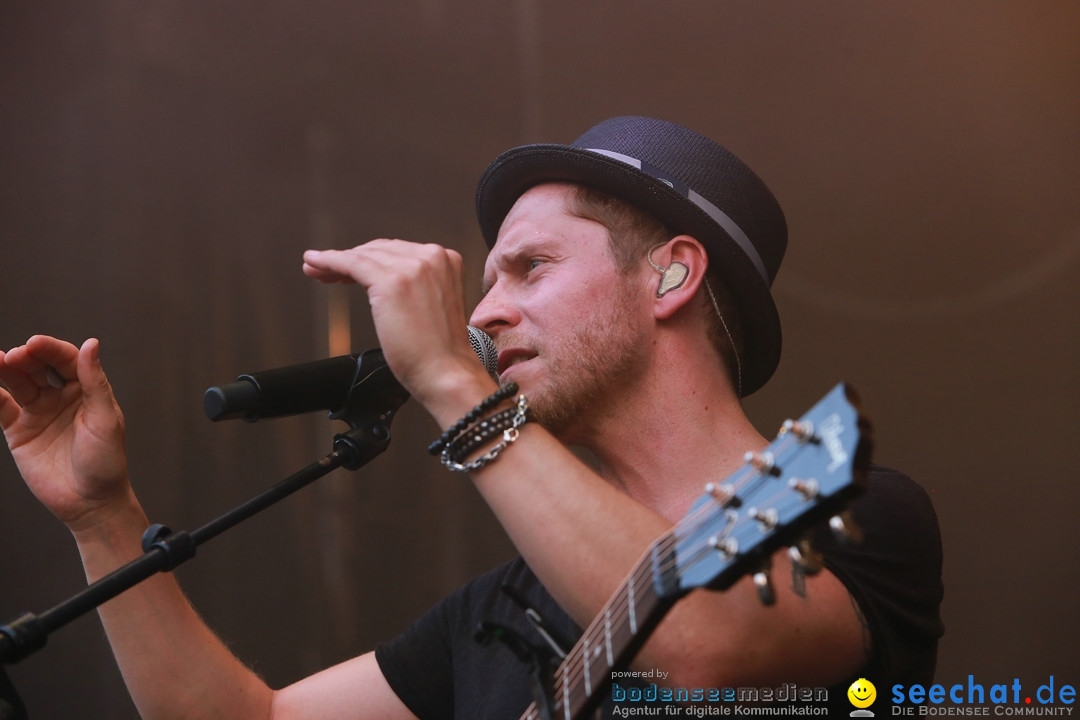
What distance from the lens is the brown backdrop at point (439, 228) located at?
193 cm

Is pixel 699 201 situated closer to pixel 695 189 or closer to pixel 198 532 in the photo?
pixel 695 189

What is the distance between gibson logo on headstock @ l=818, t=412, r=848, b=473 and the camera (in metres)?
0.67

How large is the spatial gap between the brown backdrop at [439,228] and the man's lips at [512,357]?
0.80m

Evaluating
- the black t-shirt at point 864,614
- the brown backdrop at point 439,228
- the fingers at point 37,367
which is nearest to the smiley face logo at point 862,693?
the black t-shirt at point 864,614

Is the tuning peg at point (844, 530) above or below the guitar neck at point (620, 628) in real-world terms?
above

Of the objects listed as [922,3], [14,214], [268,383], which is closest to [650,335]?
[268,383]

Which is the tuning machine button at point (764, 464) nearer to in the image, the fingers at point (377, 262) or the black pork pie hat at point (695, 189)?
the fingers at point (377, 262)

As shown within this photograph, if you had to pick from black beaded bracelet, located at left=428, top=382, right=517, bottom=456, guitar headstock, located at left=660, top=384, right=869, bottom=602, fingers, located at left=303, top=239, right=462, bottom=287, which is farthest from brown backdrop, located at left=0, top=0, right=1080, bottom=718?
guitar headstock, located at left=660, top=384, right=869, bottom=602

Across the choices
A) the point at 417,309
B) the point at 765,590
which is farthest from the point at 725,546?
the point at 417,309

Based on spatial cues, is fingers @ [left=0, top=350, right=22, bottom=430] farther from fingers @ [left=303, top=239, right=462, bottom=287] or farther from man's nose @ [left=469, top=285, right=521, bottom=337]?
man's nose @ [left=469, top=285, right=521, bottom=337]

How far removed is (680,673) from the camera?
36.1 inches

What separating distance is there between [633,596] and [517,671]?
0.55 meters

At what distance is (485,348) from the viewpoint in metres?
1.37

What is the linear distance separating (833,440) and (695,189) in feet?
2.81
